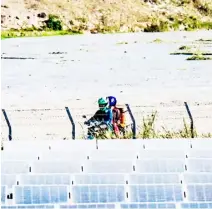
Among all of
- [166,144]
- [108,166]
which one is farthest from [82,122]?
[108,166]

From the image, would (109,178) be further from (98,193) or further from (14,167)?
(14,167)

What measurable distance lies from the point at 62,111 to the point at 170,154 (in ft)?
23.2

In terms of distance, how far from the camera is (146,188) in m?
6.78

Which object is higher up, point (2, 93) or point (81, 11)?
point (81, 11)

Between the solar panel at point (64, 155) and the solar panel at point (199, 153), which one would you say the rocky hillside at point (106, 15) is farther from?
the solar panel at point (199, 153)

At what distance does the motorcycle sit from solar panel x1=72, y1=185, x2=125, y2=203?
3.14 meters

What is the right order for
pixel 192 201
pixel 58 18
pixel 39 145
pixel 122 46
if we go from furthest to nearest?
pixel 58 18 → pixel 122 46 → pixel 39 145 → pixel 192 201

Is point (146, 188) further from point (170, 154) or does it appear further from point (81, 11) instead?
point (81, 11)

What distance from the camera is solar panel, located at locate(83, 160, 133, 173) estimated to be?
7391 millimetres

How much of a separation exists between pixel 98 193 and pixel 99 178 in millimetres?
293

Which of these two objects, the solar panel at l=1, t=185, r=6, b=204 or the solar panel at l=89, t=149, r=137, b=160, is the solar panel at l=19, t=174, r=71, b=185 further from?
the solar panel at l=89, t=149, r=137, b=160

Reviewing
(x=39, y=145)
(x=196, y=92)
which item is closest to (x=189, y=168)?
(x=39, y=145)

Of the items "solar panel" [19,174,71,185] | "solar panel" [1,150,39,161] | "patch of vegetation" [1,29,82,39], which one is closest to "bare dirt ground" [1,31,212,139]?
"patch of vegetation" [1,29,82,39]

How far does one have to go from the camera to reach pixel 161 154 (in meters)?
7.86
